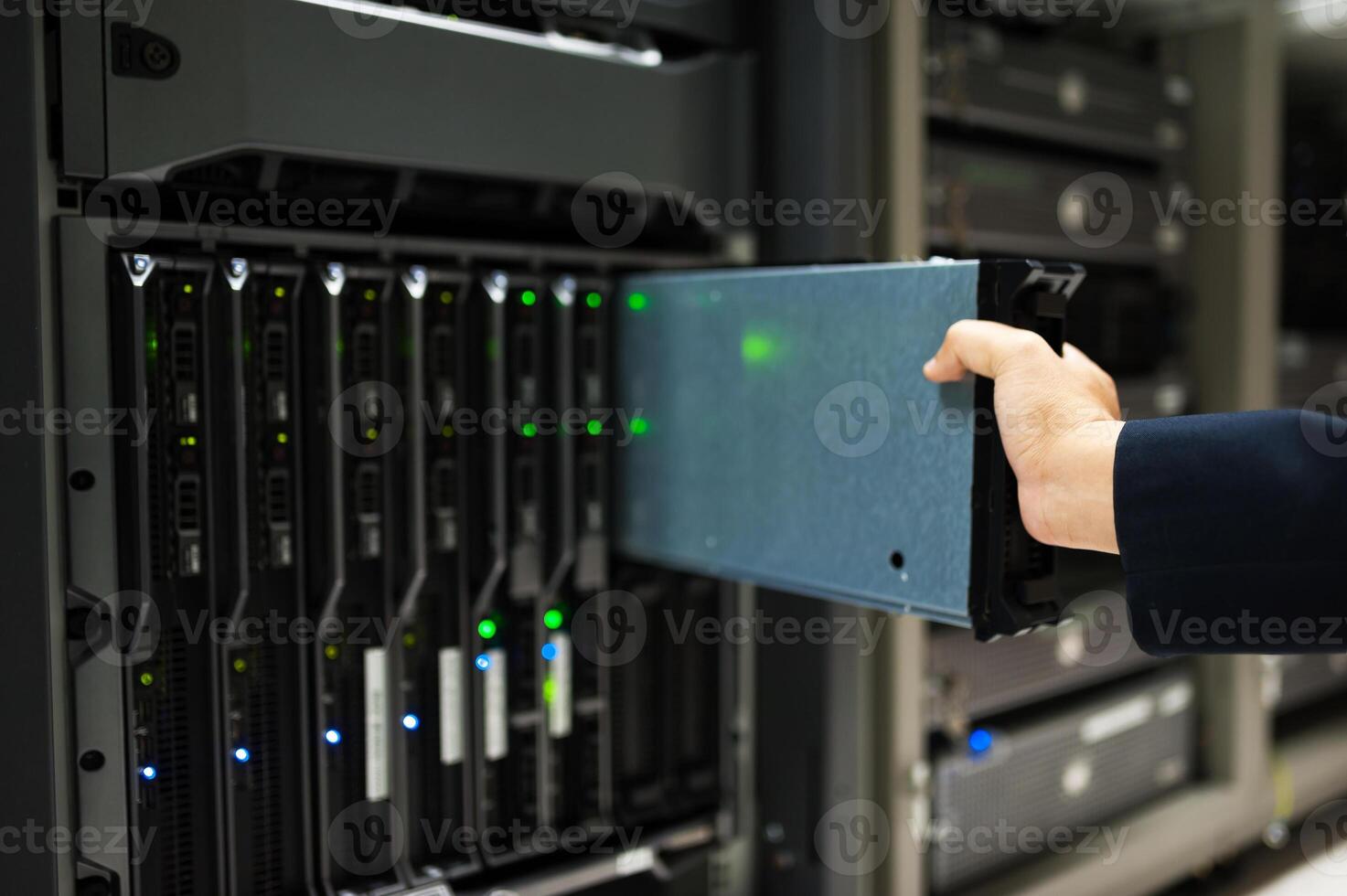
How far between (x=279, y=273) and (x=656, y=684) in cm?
78

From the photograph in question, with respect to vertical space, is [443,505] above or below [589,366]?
below

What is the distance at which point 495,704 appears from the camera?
4.28 feet

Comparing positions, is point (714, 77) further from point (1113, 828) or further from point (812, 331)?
point (1113, 828)

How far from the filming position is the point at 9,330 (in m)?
0.97

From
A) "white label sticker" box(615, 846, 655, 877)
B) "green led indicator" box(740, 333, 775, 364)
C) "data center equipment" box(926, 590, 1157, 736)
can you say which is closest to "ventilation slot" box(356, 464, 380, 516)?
"green led indicator" box(740, 333, 775, 364)

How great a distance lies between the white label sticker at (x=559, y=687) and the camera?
136cm

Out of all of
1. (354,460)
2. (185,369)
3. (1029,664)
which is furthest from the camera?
(1029,664)

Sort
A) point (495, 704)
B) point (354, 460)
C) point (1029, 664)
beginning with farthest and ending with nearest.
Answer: point (1029, 664) < point (495, 704) < point (354, 460)

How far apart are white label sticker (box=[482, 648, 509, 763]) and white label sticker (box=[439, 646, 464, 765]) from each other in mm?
39

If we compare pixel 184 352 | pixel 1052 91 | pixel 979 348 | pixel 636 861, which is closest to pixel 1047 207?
pixel 1052 91

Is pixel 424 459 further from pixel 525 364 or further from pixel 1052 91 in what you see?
pixel 1052 91

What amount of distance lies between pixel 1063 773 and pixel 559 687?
3.10 feet

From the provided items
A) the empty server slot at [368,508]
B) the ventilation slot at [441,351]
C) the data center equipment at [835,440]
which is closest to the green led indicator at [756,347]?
the data center equipment at [835,440]

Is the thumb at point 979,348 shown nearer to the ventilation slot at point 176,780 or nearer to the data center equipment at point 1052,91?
the data center equipment at point 1052,91
